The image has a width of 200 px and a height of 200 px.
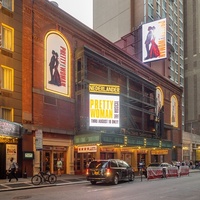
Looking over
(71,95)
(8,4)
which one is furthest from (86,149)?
(8,4)

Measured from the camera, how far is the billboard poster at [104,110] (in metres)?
38.3

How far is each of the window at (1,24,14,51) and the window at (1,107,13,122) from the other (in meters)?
4.98

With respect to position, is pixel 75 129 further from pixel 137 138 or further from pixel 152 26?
pixel 152 26

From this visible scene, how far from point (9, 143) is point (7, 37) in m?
8.71

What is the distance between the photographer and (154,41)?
219 ft

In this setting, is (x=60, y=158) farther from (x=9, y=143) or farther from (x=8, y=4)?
(x=8, y=4)

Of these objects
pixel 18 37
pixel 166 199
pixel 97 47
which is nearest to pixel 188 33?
pixel 97 47

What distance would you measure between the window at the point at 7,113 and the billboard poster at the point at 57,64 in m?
4.97

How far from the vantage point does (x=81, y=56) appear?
3706cm

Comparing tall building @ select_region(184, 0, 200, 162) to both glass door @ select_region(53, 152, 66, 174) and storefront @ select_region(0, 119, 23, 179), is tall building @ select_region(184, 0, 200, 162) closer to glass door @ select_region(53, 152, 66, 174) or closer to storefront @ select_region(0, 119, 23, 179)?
glass door @ select_region(53, 152, 66, 174)

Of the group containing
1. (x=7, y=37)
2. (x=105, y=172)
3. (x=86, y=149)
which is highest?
(x=7, y=37)

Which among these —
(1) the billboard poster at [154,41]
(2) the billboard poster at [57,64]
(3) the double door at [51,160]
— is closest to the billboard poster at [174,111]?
(1) the billboard poster at [154,41]

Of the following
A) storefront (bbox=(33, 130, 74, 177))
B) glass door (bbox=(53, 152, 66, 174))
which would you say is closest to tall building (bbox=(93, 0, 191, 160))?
storefront (bbox=(33, 130, 74, 177))

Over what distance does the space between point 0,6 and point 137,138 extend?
21.5 meters
